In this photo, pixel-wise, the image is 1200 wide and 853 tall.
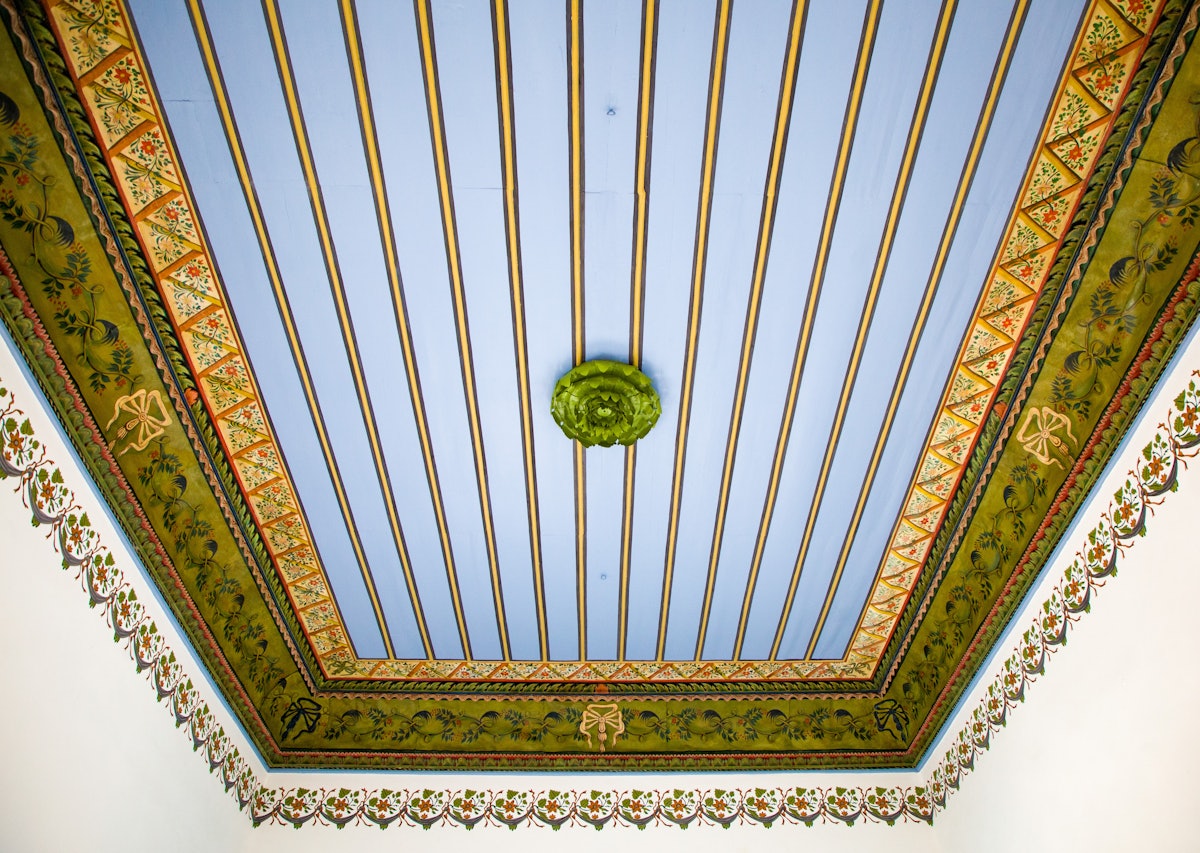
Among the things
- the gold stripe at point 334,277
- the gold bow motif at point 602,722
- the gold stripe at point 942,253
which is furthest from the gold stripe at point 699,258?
the gold stripe at point 334,277

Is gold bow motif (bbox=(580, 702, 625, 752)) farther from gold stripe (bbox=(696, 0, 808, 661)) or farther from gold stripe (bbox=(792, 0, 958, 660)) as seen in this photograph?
gold stripe (bbox=(792, 0, 958, 660))

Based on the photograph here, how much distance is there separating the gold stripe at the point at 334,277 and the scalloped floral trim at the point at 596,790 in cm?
94

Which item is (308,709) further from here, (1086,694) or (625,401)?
(1086,694)

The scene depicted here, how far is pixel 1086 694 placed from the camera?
315 cm

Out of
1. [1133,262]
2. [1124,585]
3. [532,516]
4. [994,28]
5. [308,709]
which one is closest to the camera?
[994,28]

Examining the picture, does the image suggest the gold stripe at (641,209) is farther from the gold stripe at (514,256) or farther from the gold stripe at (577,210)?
the gold stripe at (514,256)

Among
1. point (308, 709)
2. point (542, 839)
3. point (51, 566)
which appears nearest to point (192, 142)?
point (51, 566)

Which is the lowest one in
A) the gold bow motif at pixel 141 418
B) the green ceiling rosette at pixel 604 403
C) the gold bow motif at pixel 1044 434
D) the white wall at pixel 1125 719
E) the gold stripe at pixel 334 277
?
the white wall at pixel 1125 719

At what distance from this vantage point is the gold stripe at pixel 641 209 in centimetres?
248

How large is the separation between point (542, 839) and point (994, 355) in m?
2.82

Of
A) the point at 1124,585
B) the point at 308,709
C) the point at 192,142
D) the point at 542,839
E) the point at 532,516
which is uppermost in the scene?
the point at 192,142

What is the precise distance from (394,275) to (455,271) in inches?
7.6

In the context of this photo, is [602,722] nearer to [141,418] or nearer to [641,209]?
[141,418]

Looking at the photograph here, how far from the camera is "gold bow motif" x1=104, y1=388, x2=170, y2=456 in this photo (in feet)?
9.82
